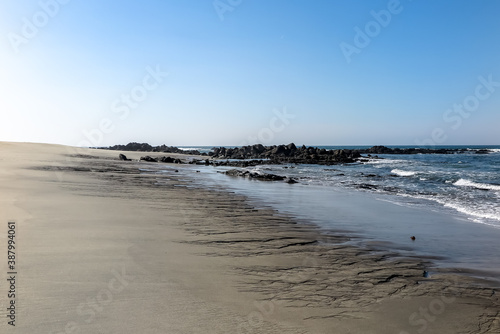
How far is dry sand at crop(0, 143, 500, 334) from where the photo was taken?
3.09 metres

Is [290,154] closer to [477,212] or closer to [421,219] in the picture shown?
[477,212]

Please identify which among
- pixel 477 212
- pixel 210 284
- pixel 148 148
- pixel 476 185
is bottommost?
pixel 477 212

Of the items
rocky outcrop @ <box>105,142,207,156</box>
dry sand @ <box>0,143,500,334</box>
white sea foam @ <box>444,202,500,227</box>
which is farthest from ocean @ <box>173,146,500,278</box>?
rocky outcrop @ <box>105,142,207,156</box>

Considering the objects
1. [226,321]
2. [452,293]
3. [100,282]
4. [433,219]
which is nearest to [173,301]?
[226,321]

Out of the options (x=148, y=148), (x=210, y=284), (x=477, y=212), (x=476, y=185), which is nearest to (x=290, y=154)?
(x=148, y=148)

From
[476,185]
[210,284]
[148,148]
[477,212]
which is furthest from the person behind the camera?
[148,148]

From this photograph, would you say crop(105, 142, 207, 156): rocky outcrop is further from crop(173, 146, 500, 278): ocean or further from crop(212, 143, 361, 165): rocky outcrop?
crop(173, 146, 500, 278): ocean

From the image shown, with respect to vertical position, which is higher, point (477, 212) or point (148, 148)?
point (148, 148)

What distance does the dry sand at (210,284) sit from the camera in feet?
10.1

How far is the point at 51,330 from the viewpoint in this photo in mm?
2754

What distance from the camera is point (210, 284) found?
397 cm

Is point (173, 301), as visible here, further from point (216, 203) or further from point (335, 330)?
point (216, 203)

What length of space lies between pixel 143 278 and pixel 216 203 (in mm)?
7007

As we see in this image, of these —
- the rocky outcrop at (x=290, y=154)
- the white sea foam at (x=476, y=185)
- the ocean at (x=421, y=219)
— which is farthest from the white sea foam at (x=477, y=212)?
the rocky outcrop at (x=290, y=154)
